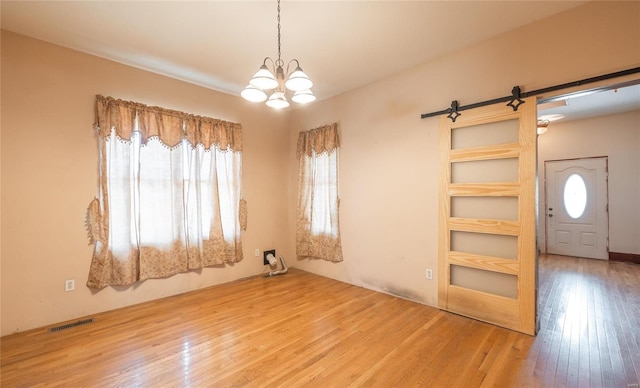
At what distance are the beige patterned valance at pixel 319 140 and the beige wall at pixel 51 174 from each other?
6.99 ft

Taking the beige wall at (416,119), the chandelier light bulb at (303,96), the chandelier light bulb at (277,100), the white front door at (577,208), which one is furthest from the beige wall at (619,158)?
the chandelier light bulb at (277,100)

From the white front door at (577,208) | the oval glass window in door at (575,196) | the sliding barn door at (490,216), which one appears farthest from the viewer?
the oval glass window in door at (575,196)

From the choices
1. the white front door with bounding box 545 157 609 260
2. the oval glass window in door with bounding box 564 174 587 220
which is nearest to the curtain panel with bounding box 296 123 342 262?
the white front door with bounding box 545 157 609 260

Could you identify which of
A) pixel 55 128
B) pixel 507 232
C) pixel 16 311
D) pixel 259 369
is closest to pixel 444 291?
pixel 507 232

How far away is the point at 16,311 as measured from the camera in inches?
104

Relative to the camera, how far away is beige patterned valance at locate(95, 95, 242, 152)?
313 cm

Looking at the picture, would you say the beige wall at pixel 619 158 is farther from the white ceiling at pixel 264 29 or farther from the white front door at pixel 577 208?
the white ceiling at pixel 264 29

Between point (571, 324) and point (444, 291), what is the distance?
121cm

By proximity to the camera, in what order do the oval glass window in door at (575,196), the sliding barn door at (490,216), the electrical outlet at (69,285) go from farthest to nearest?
the oval glass window in door at (575,196) → the electrical outlet at (69,285) → the sliding barn door at (490,216)

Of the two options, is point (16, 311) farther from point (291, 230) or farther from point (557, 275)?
point (557, 275)

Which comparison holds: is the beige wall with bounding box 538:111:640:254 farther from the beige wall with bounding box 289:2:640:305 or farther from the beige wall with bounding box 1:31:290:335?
the beige wall with bounding box 1:31:290:335

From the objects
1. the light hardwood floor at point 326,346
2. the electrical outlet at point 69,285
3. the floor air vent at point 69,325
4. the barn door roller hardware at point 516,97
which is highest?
the barn door roller hardware at point 516,97

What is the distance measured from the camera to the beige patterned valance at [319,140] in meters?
4.29

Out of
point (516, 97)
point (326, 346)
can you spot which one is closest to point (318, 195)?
point (326, 346)
